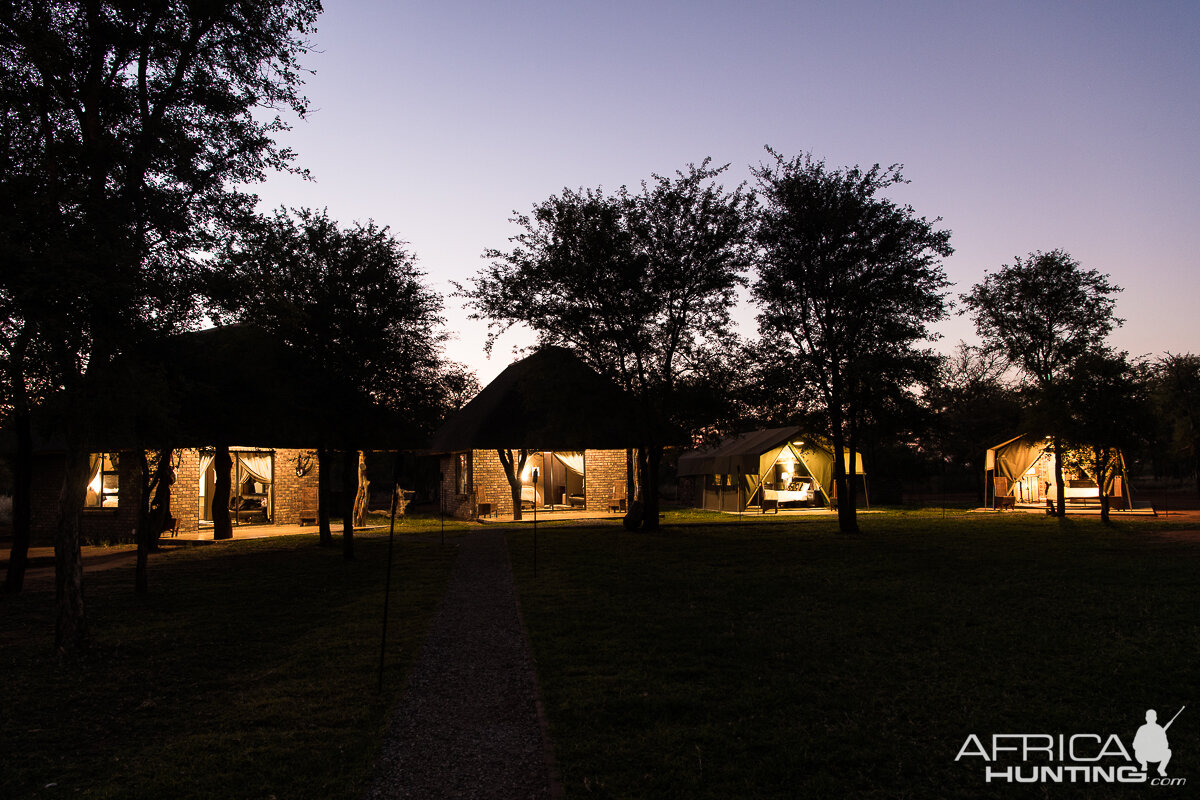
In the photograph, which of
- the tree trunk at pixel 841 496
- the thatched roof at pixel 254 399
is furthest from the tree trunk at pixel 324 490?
the tree trunk at pixel 841 496

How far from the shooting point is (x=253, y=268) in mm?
9062

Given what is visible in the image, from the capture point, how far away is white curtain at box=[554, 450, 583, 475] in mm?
30895

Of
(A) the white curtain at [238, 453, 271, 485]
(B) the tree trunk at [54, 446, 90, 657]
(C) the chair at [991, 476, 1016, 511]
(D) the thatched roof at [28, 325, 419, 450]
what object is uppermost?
(D) the thatched roof at [28, 325, 419, 450]

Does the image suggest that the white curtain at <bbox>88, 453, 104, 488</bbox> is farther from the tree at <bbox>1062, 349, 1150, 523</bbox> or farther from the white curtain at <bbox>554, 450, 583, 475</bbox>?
the tree at <bbox>1062, 349, 1150, 523</bbox>

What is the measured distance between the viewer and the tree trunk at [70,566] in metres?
7.96

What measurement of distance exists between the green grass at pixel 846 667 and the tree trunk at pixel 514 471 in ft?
47.6

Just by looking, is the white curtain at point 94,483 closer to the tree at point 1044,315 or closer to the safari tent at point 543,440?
the safari tent at point 543,440

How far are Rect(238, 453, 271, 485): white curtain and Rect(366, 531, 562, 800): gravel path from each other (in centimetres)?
1987

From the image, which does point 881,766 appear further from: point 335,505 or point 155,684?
point 335,505

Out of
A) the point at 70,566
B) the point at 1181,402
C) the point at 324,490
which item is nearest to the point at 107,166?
the point at 70,566

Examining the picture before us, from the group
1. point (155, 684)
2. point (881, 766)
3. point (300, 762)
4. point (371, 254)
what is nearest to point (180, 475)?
point (371, 254)

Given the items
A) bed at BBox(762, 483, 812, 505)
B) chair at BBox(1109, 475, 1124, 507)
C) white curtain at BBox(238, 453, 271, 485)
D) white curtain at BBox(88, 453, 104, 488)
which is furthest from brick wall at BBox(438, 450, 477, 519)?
chair at BBox(1109, 475, 1124, 507)

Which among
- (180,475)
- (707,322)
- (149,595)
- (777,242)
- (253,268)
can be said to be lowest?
(149,595)

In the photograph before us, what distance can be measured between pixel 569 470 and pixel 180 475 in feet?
55.0
